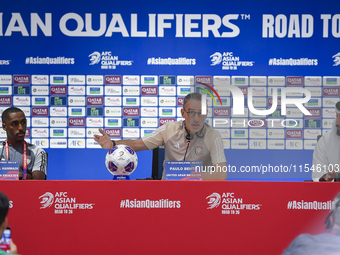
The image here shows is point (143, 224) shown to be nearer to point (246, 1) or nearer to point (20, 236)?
point (20, 236)

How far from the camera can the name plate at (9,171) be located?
75.3 inches

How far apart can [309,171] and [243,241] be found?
57 centimetres

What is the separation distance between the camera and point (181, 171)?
190 centimetres

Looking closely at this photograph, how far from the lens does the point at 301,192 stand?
1.70 meters

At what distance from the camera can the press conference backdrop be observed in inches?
165

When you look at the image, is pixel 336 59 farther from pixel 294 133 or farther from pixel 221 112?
pixel 221 112

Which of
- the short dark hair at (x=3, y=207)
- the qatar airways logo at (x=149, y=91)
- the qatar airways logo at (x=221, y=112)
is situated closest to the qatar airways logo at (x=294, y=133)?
the qatar airways logo at (x=221, y=112)

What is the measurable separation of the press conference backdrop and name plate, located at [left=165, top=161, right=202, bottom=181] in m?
2.44

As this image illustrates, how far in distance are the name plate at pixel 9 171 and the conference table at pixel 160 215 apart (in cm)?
21

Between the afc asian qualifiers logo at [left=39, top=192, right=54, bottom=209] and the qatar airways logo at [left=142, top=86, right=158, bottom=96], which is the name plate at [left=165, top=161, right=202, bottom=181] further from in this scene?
the qatar airways logo at [left=142, top=86, right=158, bottom=96]

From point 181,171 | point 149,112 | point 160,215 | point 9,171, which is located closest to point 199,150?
point 181,171

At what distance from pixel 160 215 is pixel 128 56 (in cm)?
296

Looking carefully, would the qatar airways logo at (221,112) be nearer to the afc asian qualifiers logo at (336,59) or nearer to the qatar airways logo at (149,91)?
the qatar airways logo at (149,91)

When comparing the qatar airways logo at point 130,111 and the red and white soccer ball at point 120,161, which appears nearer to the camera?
the red and white soccer ball at point 120,161
